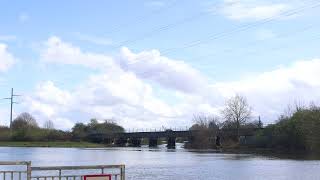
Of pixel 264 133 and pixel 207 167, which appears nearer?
pixel 207 167

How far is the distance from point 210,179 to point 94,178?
33155 millimetres

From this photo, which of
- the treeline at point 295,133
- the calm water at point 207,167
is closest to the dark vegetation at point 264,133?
the treeline at point 295,133

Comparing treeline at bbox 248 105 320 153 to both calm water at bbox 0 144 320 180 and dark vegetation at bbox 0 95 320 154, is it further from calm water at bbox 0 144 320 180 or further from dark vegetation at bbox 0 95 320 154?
calm water at bbox 0 144 320 180

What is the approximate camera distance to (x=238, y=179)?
1917 inches

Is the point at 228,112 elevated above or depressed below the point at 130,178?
above

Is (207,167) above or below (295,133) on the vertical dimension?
below

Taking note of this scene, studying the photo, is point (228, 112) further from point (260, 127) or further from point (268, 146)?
point (268, 146)

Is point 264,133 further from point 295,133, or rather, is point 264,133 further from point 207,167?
point 207,167

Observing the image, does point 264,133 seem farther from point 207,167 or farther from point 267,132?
point 207,167

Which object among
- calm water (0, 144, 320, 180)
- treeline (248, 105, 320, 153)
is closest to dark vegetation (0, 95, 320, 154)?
treeline (248, 105, 320, 153)

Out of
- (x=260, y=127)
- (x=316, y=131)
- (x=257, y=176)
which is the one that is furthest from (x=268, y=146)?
(x=257, y=176)

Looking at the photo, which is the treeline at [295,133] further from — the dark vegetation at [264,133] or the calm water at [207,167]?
the calm water at [207,167]

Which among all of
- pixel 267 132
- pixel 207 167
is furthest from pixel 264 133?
pixel 207 167

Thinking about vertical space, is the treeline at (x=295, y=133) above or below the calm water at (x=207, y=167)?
above
